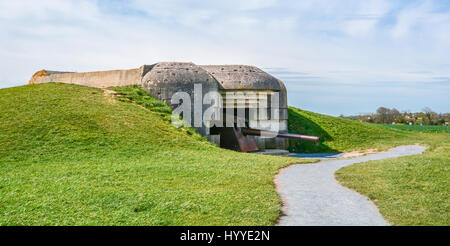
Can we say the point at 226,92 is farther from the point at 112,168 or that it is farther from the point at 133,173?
the point at 133,173

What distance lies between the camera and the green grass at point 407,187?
202 inches

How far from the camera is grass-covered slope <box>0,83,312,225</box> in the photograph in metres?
5.23

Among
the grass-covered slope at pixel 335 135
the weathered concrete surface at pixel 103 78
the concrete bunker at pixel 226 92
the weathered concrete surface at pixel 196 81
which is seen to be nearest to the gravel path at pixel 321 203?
the concrete bunker at pixel 226 92

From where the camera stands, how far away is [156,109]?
1539cm

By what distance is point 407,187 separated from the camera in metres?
6.81

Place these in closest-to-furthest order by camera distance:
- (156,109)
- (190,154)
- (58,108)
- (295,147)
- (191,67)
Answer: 1. (190,154)
2. (58,108)
3. (156,109)
4. (191,67)
5. (295,147)

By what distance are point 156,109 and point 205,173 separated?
25.4ft

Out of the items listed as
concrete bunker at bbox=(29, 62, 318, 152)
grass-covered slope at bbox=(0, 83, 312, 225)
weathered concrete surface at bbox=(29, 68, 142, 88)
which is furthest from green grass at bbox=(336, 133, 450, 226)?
weathered concrete surface at bbox=(29, 68, 142, 88)

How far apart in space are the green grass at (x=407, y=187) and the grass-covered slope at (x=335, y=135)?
7600mm

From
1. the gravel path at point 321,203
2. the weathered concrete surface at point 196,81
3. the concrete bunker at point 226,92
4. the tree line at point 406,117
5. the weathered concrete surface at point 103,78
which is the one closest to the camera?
the gravel path at point 321,203

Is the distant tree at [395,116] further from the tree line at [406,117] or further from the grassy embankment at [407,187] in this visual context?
the grassy embankment at [407,187]

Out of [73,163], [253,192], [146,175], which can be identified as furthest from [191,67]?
[253,192]

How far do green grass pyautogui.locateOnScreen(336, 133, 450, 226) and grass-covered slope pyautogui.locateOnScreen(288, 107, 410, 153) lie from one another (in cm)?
760
